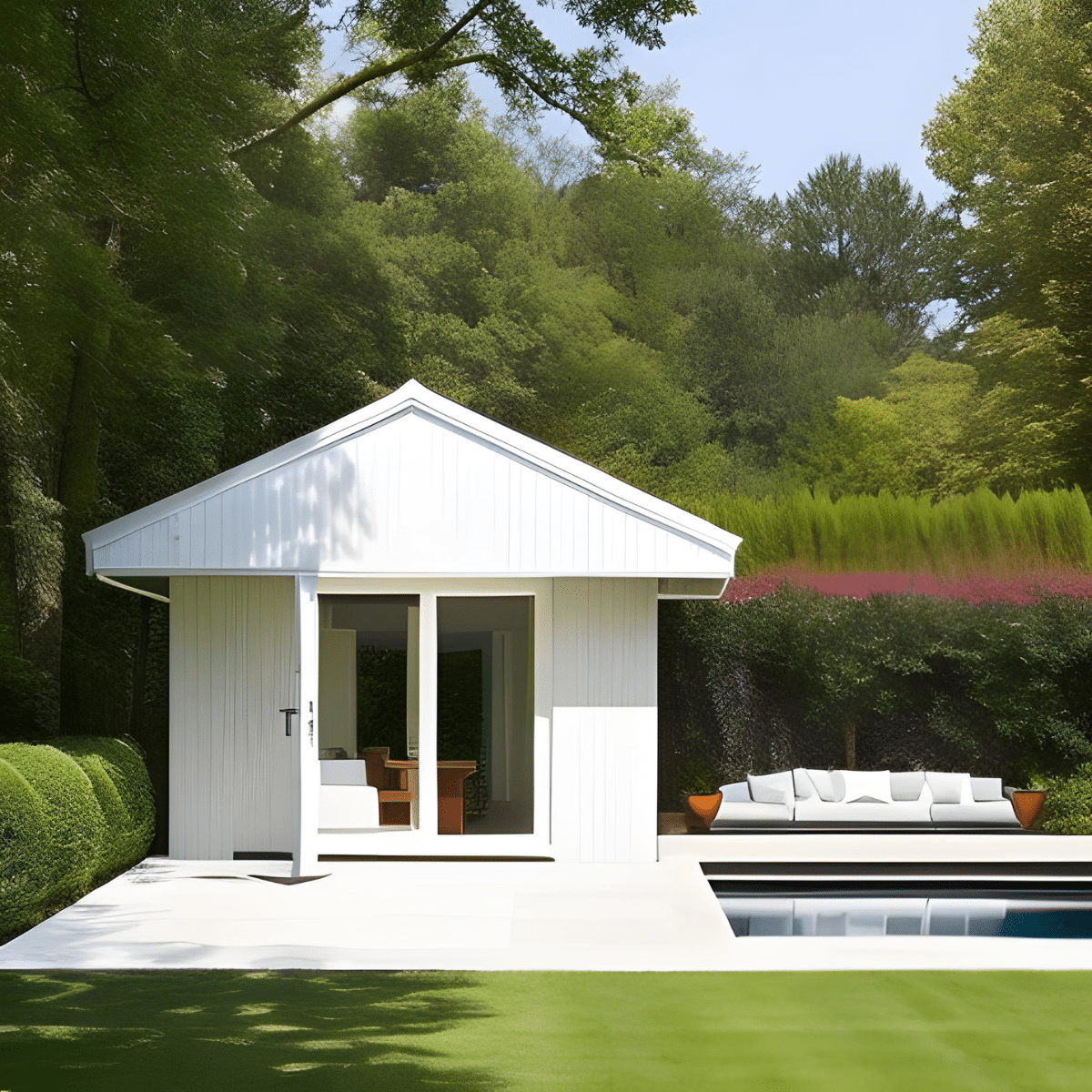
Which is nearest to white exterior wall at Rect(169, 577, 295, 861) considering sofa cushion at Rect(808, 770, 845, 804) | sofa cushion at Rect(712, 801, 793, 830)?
sofa cushion at Rect(712, 801, 793, 830)

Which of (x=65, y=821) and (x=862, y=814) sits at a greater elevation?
(x=65, y=821)

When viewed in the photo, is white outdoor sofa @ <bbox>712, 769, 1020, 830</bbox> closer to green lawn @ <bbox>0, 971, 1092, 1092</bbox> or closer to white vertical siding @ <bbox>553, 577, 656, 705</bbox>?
white vertical siding @ <bbox>553, 577, 656, 705</bbox>

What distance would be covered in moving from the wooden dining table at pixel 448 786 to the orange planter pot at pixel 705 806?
2775 mm

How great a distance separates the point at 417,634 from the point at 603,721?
1972 millimetres

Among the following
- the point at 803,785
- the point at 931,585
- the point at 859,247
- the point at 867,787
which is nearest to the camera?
the point at 867,787

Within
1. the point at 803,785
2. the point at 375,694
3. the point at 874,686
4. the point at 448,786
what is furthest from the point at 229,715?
the point at 874,686

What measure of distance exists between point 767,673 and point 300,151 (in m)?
19.3

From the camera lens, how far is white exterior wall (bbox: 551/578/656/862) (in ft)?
42.6

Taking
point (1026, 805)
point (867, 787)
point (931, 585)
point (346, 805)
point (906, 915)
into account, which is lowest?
point (906, 915)

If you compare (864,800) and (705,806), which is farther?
(864,800)

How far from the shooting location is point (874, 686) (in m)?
16.5

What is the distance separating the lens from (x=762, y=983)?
8078 millimetres

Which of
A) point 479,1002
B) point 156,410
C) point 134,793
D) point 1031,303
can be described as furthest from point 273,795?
point 1031,303

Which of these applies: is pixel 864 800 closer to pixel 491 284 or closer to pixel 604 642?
pixel 604 642
